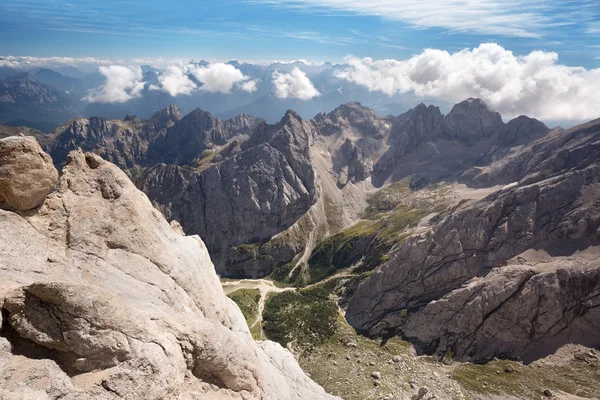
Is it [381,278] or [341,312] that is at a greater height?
[381,278]

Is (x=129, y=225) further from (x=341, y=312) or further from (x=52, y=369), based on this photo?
(x=341, y=312)

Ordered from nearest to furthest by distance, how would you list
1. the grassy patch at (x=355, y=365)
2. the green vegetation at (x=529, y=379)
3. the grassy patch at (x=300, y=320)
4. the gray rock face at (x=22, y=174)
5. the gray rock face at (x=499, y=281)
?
the gray rock face at (x=22, y=174) < the grassy patch at (x=355, y=365) < the green vegetation at (x=529, y=379) < the gray rock face at (x=499, y=281) < the grassy patch at (x=300, y=320)

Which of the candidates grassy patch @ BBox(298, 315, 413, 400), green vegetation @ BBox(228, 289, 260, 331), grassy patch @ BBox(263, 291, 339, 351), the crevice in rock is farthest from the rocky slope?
green vegetation @ BBox(228, 289, 260, 331)

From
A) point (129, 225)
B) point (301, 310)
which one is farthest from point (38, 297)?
point (301, 310)

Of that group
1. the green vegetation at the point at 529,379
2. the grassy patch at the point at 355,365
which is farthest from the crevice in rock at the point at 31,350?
the green vegetation at the point at 529,379

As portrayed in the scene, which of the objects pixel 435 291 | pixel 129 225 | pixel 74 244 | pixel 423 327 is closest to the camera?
pixel 74 244

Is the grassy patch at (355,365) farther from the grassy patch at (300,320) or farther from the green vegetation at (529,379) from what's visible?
the green vegetation at (529,379)

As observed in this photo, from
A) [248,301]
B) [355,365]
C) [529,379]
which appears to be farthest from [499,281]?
[248,301]
